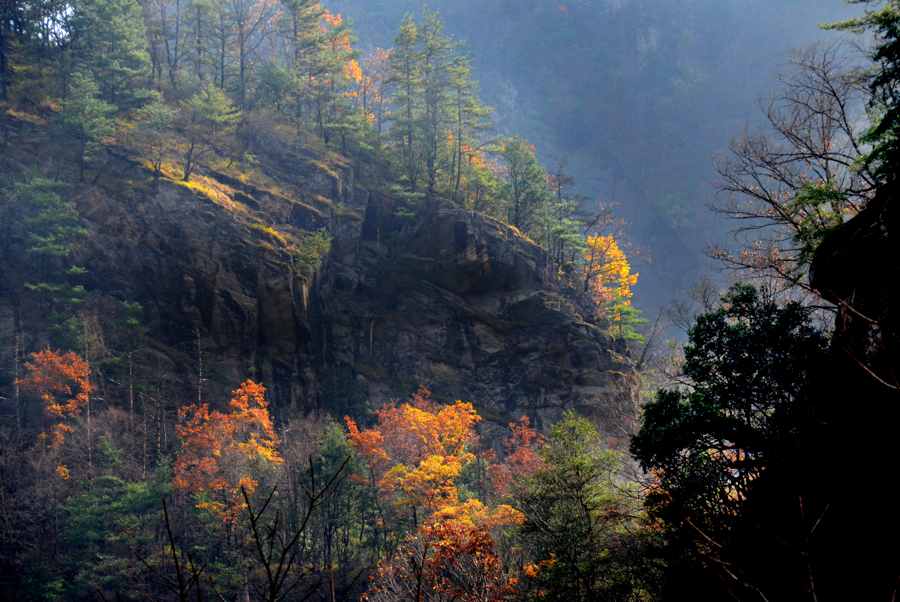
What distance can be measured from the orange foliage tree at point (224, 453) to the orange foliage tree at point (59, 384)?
4.52m

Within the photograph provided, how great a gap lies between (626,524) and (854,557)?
29.6 ft

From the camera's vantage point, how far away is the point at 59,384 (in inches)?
963

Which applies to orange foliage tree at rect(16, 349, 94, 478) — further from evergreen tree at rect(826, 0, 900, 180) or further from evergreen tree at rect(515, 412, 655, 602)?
evergreen tree at rect(826, 0, 900, 180)

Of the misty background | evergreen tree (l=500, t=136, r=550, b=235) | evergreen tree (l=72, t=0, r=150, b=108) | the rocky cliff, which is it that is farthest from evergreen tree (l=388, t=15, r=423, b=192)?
the misty background

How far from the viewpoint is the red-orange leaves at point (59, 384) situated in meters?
24.0

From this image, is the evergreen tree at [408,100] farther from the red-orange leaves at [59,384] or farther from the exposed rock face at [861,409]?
the exposed rock face at [861,409]

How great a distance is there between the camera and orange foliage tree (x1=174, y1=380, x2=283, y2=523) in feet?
76.6

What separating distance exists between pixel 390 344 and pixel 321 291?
6.07m

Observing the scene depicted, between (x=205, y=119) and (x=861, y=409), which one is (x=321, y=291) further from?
(x=861, y=409)

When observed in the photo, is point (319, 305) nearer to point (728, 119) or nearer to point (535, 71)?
point (535, 71)

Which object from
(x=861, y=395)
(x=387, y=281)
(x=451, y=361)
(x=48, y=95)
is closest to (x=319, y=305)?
Answer: (x=387, y=281)

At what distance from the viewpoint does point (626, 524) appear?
15.3m

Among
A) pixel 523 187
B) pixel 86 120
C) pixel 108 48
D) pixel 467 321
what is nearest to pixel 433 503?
pixel 467 321

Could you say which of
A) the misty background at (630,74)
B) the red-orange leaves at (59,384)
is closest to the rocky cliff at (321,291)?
the red-orange leaves at (59,384)
